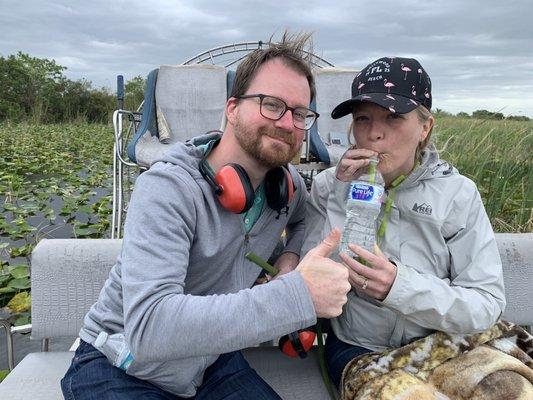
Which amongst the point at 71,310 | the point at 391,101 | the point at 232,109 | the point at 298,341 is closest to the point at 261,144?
the point at 232,109

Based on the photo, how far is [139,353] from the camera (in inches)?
48.9

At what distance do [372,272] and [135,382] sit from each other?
0.84 meters

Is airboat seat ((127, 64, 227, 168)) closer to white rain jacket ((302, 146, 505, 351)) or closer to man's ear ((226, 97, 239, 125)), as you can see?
man's ear ((226, 97, 239, 125))

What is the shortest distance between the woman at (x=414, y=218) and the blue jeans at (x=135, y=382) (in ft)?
1.21

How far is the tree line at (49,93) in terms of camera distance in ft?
76.9

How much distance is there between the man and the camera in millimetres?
1219

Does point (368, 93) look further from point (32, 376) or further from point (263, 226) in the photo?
point (32, 376)

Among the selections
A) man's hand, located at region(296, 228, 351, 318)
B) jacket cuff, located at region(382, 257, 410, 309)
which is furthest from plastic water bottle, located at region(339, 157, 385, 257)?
man's hand, located at region(296, 228, 351, 318)

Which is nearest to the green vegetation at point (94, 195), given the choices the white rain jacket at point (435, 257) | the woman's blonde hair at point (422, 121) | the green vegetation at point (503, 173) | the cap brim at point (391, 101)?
the green vegetation at point (503, 173)

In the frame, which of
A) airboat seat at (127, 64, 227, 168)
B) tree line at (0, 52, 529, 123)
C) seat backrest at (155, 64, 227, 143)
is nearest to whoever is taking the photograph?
airboat seat at (127, 64, 227, 168)

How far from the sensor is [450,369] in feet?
5.09

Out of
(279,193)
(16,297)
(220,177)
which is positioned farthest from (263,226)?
(16,297)

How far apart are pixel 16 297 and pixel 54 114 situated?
23.4 meters

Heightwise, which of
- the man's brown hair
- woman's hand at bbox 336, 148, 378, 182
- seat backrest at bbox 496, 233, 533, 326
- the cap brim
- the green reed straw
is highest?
the man's brown hair
